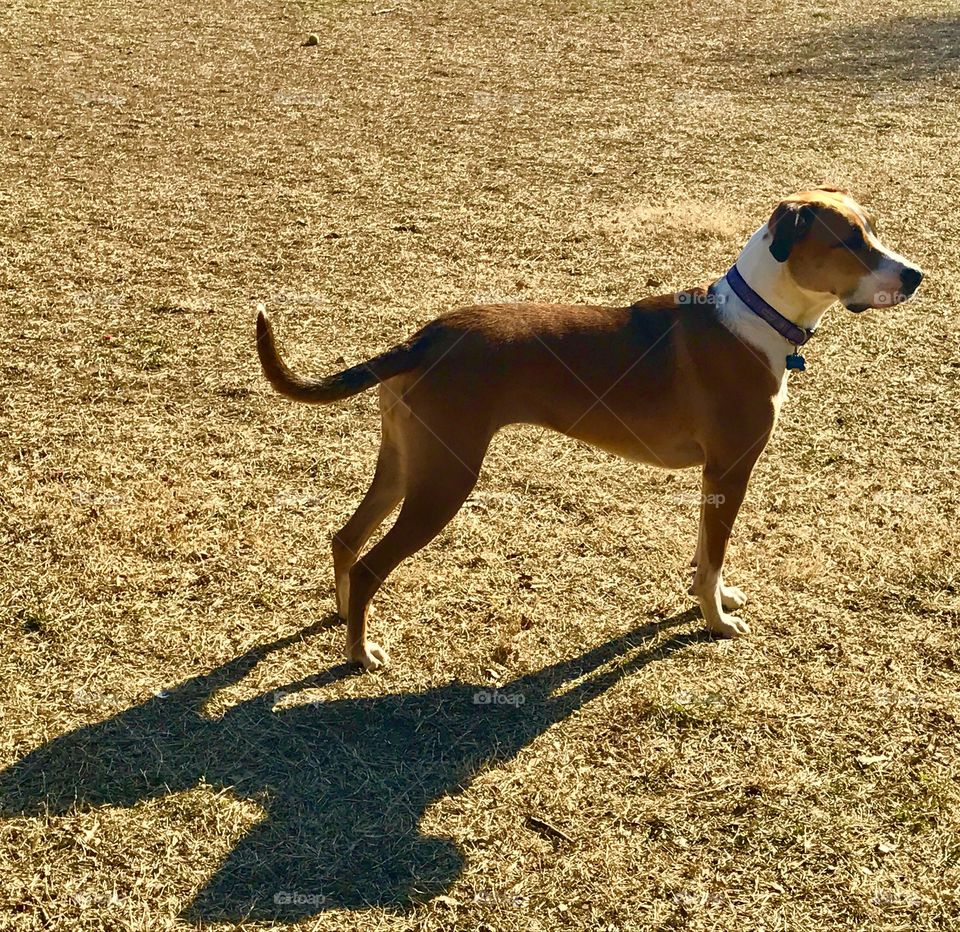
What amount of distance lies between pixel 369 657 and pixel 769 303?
1922mm

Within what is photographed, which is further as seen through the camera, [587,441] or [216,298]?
[216,298]

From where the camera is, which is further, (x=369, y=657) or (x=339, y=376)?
(x=369, y=657)

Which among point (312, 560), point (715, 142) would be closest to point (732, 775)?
point (312, 560)

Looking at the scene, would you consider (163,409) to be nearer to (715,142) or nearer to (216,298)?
(216,298)

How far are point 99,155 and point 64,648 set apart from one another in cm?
643

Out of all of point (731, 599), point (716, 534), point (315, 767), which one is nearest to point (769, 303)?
point (716, 534)

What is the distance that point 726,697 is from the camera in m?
4.14

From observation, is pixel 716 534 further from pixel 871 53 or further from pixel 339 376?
pixel 871 53

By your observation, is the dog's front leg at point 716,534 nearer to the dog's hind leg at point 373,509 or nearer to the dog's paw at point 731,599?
the dog's paw at point 731,599

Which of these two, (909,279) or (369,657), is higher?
(909,279)

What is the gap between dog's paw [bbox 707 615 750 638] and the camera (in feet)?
14.6

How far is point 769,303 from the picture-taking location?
419cm

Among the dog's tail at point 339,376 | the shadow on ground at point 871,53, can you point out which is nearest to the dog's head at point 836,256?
the dog's tail at point 339,376

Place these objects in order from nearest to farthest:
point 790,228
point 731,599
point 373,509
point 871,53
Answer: point 790,228 < point 373,509 < point 731,599 < point 871,53
